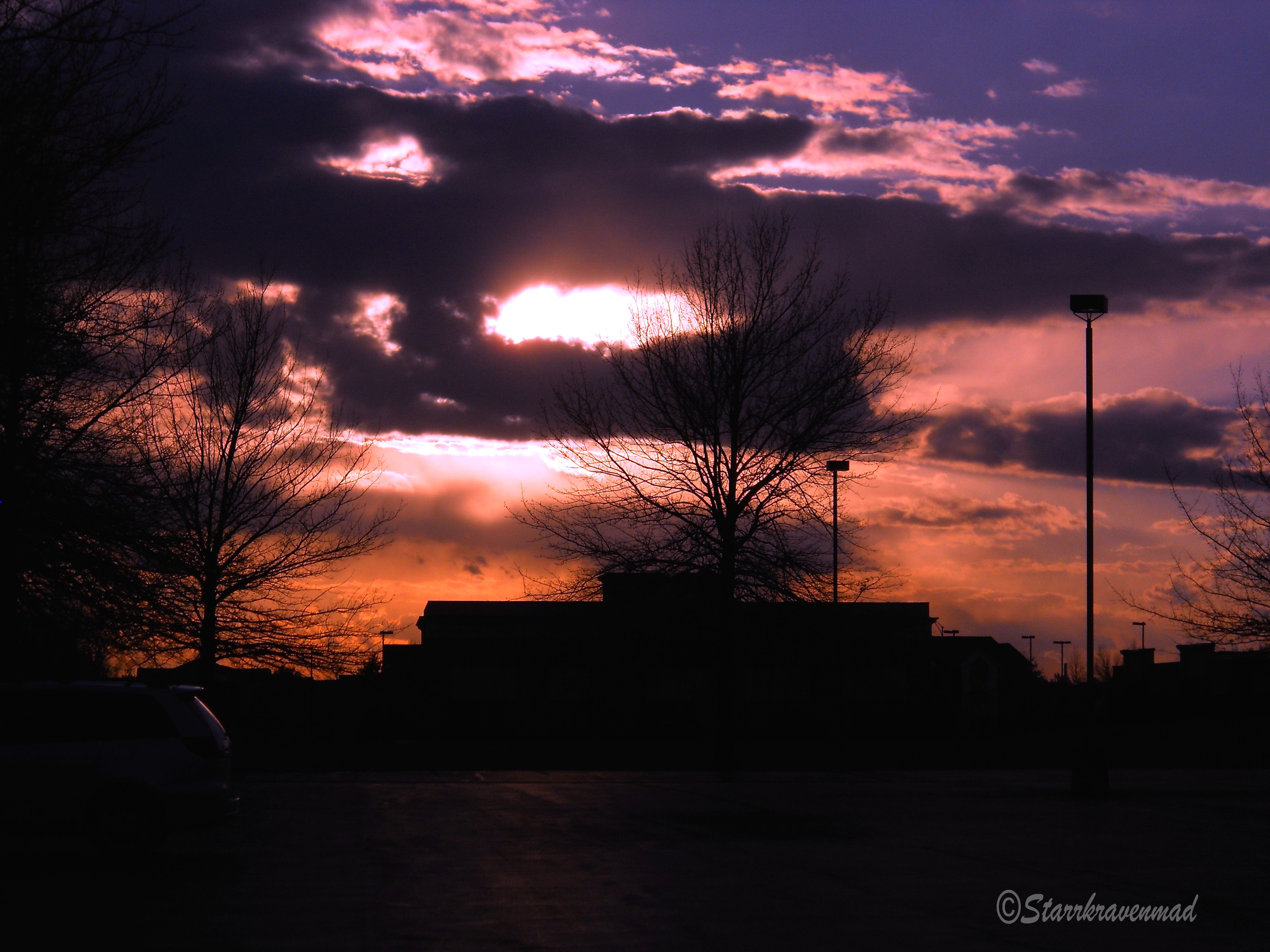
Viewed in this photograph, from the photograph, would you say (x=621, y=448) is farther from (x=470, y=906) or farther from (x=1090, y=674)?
(x=470, y=906)

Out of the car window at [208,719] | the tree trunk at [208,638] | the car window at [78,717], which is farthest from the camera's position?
the tree trunk at [208,638]

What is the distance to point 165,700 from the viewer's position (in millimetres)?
13977

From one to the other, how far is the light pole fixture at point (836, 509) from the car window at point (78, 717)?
1866 centimetres

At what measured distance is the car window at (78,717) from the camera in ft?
44.5

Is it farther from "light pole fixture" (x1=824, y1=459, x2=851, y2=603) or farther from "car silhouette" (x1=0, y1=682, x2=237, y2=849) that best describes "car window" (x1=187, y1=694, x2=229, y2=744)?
"light pole fixture" (x1=824, y1=459, x2=851, y2=603)

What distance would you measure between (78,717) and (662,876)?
623 cm

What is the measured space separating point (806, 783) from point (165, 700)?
15825 mm

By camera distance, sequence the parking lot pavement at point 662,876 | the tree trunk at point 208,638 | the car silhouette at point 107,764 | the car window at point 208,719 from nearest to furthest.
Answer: the parking lot pavement at point 662,876
the car silhouette at point 107,764
the car window at point 208,719
the tree trunk at point 208,638

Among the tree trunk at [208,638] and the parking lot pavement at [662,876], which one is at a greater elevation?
the tree trunk at [208,638]

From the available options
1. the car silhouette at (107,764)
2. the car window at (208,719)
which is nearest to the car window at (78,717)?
the car silhouette at (107,764)

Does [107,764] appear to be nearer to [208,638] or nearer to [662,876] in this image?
[662,876]

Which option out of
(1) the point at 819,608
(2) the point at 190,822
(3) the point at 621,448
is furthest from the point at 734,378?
(2) the point at 190,822

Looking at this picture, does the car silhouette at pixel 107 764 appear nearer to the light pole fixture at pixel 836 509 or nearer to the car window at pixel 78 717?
the car window at pixel 78 717

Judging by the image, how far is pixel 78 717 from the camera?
45.0ft
